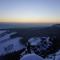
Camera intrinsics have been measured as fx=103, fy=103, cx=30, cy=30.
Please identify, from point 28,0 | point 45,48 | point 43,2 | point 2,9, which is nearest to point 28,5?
point 28,0

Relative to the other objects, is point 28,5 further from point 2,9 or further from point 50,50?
point 50,50

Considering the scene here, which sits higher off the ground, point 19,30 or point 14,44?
point 19,30

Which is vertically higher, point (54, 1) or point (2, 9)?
point (54, 1)

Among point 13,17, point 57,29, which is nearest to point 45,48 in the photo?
point 57,29

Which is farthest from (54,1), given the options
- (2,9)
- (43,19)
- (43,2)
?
(2,9)

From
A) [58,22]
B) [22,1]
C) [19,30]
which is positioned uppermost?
[22,1]

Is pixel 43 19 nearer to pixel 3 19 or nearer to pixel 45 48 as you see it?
pixel 45 48

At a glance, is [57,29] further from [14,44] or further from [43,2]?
[14,44]

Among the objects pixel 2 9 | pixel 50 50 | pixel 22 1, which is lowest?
pixel 50 50
